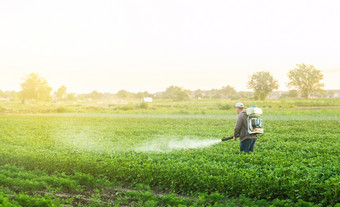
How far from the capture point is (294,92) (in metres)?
74.2

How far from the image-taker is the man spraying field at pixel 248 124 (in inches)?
394

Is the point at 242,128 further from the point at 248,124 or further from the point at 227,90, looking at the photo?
the point at 227,90

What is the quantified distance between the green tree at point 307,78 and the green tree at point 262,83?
1086 cm

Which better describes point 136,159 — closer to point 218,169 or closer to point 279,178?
point 218,169

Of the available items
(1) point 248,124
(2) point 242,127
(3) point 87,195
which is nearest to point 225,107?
(2) point 242,127

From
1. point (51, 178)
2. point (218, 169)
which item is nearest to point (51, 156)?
point (51, 178)

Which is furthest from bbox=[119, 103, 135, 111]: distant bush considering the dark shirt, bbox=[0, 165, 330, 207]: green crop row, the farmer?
the dark shirt

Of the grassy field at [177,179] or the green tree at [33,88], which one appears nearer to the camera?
the grassy field at [177,179]

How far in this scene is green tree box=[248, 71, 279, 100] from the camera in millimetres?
62375

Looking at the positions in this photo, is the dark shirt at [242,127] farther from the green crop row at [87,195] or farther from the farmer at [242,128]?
the green crop row at [87,195]

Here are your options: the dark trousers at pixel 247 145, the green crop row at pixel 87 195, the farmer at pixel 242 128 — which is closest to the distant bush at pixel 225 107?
the dark trousers at pixel 247 145

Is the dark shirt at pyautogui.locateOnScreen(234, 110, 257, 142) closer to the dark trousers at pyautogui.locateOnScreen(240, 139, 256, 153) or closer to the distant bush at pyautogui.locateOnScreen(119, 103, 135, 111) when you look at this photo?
the dark trousers at pyautogui.locateOnScreen(240, 139, 256, 153)

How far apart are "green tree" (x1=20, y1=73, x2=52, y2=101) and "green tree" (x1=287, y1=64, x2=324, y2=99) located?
6231cm

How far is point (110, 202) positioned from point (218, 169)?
337 centimetres
